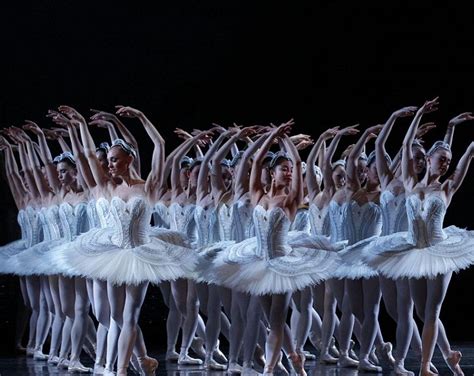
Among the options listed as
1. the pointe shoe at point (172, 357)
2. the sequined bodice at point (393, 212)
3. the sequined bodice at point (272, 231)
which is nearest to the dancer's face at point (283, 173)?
the sequined bodice at point (272, 231)

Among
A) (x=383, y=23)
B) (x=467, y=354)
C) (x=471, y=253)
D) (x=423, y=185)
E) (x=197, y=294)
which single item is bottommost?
(x=467, y=354)

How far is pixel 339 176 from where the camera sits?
24.3 feet

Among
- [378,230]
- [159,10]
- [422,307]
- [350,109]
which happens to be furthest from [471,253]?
[159,10]

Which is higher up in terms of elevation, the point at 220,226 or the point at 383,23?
the point at 383,23

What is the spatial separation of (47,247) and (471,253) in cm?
322

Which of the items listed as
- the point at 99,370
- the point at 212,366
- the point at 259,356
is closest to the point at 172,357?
the point at 212,366

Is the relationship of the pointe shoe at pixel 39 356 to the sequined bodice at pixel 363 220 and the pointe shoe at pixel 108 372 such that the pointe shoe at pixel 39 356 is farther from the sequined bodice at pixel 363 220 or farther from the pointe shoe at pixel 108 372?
the sequined bodice at pixel 363 220

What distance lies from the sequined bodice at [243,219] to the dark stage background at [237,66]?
399cm

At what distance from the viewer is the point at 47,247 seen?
24.6 ft

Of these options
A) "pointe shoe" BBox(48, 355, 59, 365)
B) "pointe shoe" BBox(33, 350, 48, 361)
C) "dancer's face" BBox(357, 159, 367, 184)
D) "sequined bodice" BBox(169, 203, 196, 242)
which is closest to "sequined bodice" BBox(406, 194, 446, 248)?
"dancer's face" BBox(357, 159, 367, 184)

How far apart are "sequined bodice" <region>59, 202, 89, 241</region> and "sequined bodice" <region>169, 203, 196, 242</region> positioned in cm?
65

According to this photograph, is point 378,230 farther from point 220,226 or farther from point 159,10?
point 159,10

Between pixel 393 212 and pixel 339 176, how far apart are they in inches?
37.1

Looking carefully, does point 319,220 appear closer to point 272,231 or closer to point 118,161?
point 272,231
